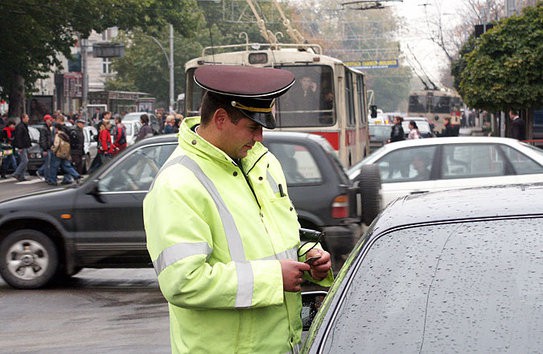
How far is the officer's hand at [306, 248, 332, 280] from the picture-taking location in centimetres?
366

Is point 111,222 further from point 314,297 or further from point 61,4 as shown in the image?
point 61,4

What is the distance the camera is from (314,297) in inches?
161

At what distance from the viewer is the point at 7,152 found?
30.4 m

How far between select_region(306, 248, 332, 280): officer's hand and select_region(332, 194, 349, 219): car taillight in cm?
636

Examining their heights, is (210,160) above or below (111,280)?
above

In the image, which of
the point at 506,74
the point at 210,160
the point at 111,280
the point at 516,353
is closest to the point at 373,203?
the point at 111,280

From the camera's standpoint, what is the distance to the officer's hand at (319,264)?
3656 millimetres

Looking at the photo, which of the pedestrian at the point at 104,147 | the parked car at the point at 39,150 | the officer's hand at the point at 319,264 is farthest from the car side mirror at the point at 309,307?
the parked car at the point at 39,150

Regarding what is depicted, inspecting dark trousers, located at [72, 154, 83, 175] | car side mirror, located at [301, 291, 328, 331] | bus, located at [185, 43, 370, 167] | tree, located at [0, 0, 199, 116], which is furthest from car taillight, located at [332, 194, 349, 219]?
tree, located at [0, 0, 199, 116]

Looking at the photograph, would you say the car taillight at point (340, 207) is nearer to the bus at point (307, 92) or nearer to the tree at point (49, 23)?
the bus at point (307, 92)

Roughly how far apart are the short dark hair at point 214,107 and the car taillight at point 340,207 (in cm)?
660

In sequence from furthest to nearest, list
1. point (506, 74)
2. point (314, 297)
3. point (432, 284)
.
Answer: point (506, 74) → point (314, 297) → point (432, 284)

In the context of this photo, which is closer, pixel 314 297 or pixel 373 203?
pixel 314 297

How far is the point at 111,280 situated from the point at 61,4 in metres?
25.6
